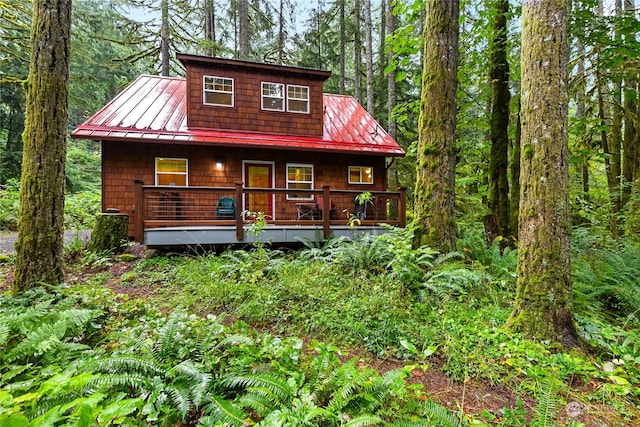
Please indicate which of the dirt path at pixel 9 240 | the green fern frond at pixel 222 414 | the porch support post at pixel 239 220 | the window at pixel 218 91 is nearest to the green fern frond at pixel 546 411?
the green fern frond at pixel 222 414

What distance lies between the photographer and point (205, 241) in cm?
641

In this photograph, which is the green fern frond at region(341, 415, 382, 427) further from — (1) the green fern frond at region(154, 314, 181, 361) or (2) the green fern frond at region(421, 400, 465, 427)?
(1) the green fern frond at region(154, 314, 181, 361)

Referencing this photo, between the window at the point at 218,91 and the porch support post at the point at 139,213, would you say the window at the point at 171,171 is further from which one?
the porch support post at the point at 139,213

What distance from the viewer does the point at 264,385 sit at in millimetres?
1865

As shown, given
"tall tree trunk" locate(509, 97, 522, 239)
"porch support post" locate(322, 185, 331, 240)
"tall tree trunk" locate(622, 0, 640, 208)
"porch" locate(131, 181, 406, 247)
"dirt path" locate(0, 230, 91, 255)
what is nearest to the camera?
"tall tree trunk" locate(509, 97, 522, 239)

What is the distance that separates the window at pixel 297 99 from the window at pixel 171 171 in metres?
4.07

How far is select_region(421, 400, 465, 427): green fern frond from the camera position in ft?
5.72

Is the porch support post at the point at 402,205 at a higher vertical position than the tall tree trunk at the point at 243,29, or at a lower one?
lower

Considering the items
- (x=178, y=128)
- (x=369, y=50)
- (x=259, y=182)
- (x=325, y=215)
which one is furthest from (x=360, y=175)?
(x=178, y=128)

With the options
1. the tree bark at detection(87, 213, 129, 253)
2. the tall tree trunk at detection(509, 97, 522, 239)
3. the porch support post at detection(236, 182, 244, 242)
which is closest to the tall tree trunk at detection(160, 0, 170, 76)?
the tree bark at detection(87, 213, 129, 253)

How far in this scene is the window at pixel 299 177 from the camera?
10406 mm

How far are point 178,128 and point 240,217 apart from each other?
4636 mm

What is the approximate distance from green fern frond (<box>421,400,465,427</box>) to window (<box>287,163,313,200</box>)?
28.8 ft

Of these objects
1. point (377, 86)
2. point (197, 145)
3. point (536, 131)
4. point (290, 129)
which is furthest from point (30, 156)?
point (377, 86)
